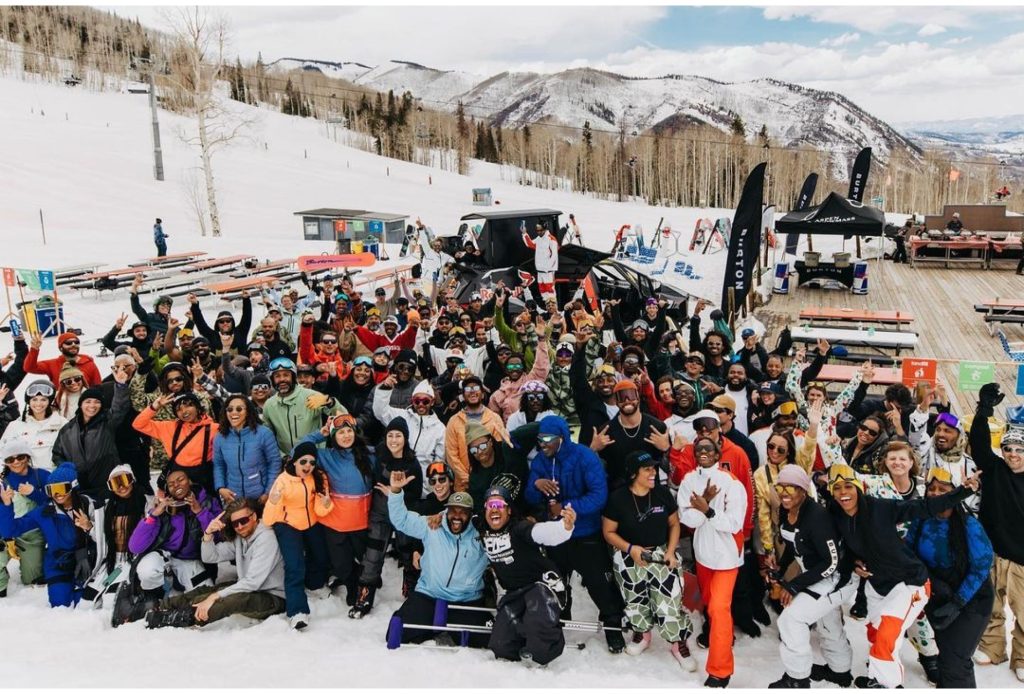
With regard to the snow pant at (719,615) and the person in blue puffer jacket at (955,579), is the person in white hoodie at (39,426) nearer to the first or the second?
the snow pant at (719,615)

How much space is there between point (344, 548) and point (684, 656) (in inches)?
89.9

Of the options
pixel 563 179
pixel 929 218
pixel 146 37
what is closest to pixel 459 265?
pixel 929 218

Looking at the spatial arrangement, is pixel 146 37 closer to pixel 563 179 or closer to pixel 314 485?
pixel 563 179

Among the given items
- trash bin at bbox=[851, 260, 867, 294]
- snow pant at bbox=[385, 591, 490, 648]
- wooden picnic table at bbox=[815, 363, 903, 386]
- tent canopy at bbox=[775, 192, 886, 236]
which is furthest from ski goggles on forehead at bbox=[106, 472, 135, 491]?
trash bin at bbox=[851, 260, 867, 294]

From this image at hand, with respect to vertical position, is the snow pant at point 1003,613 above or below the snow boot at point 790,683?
above

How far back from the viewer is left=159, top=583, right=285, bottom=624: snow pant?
4359mm

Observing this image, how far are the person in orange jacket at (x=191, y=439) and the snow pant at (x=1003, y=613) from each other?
16.1 ft

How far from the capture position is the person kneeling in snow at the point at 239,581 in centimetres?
434

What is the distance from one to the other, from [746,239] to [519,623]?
31.0 feet

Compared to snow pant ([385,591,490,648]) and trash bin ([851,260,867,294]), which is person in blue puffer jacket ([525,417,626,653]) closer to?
snow pant ([385,591,490,648])

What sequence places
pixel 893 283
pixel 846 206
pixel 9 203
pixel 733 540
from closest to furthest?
pixel 733 540 < pixel 846 206 < pixel 893 283 < pixel 9 203

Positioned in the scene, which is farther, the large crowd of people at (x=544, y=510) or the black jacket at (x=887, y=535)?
the large crowd of people at (x=544, y=510)

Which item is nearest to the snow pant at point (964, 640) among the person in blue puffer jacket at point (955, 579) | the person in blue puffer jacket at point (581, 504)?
the person in blue puffer jacket at point (955, 579)

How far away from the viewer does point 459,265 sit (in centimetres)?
1205
